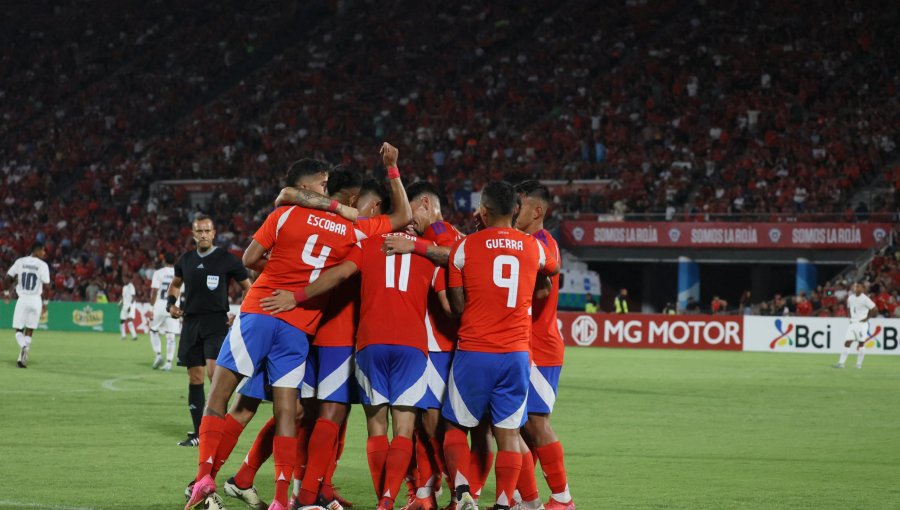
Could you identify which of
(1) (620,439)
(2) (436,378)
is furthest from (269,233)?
(1) (620,439)

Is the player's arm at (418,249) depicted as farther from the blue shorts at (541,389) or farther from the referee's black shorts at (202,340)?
the referee's black shorts at (202,340)

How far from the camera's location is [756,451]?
12.7 metres

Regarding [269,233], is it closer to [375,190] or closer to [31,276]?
[375,190]

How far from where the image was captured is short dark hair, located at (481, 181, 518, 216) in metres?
8.10

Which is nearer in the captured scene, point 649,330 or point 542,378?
point 542,378

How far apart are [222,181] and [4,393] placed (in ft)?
116

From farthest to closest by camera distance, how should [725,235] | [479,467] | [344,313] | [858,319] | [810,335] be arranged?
[725,235] < [810,335] < [858,319] < [344,313] < [479,467]

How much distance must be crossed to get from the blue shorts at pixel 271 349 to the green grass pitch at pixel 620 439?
4.25 feet

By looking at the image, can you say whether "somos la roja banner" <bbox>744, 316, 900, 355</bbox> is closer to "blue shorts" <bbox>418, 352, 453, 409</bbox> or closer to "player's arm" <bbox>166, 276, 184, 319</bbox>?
"player's arm" <bbox>166, 276, 184, 319</bbox>

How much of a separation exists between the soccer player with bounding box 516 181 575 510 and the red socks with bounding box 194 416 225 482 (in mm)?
2134

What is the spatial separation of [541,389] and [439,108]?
44978 millimetres

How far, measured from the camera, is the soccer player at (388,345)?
26.7ft

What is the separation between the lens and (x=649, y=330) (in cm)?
3603

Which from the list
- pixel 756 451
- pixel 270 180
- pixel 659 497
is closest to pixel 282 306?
pixel 659 497
